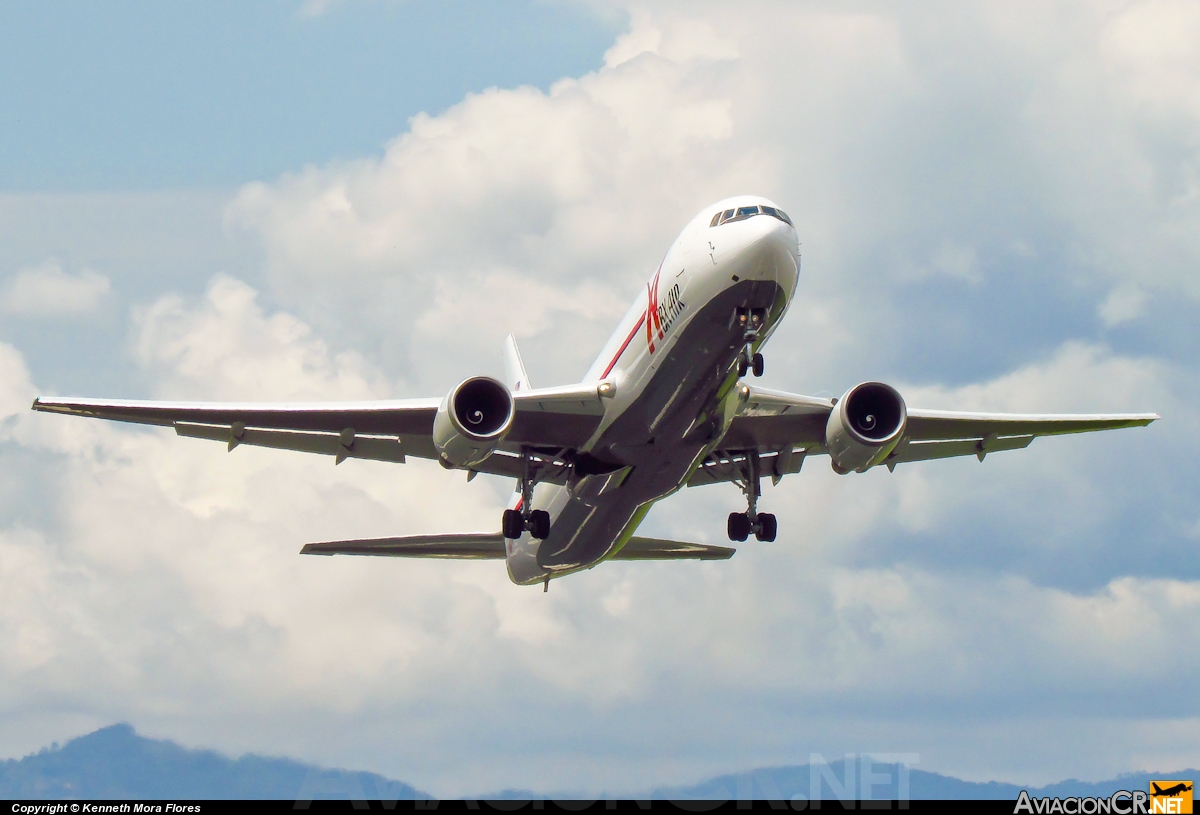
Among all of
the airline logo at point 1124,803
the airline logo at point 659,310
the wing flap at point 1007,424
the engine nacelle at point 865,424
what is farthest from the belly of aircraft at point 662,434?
the airline logo at point 1124,803

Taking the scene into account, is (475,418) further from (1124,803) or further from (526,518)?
(1124,803)

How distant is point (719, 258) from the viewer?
23953mm

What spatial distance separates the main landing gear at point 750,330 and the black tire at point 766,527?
6921 mm

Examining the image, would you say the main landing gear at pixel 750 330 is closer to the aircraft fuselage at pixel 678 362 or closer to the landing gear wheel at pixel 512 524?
the aircraft fuselage at pixel 678 362

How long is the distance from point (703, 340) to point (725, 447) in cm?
665

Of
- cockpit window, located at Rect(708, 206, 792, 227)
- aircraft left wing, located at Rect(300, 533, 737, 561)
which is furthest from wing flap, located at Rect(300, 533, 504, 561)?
cockpit window, located at Rect(708, 206, 792, 227)

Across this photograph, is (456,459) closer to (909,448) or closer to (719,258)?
(719,258)

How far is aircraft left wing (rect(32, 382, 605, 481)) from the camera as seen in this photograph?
90.4 ft

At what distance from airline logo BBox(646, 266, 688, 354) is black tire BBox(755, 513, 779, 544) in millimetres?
6826

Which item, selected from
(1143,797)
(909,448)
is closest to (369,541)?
(909,448)

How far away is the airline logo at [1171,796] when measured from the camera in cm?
1698

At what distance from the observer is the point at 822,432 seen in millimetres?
30375

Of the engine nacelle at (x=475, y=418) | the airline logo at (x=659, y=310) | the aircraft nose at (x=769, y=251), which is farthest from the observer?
the engine nacelle at (x=475, y=418)

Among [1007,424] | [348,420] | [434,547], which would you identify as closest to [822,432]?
[1007,424]
